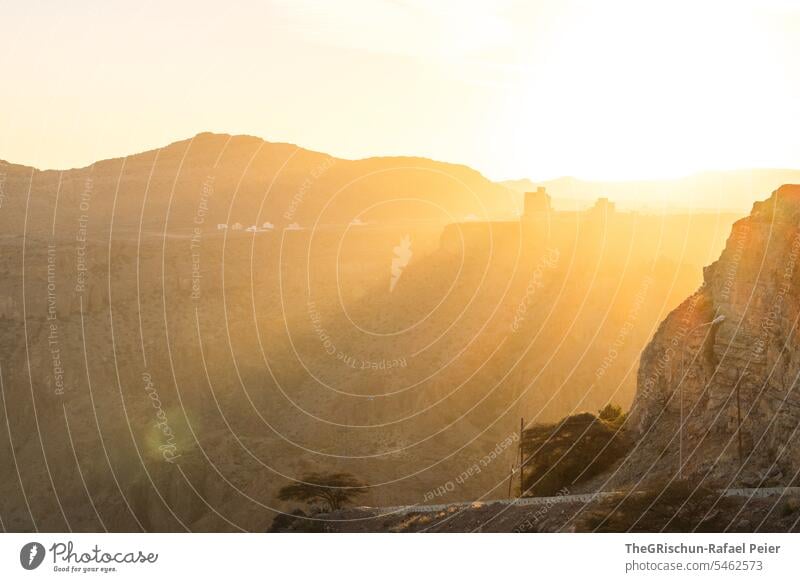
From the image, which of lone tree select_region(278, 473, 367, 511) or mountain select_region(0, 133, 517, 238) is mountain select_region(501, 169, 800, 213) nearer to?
mountain select_region(0, 133, 517, 238)

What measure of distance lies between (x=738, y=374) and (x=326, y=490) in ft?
86.5

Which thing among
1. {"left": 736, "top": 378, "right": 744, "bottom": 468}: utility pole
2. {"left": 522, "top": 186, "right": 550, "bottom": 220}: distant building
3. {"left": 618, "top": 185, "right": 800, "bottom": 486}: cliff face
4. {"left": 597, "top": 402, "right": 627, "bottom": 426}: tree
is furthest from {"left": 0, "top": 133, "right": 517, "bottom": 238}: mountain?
{"left": 736, "top": 378, "right": 744, "bottom": 468}: utility pole

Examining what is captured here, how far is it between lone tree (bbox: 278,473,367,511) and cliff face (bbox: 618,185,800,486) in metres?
18.3

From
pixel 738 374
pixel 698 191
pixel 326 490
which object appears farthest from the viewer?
pixel 698 191

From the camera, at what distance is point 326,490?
2360 inches

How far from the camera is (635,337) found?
75000 mm

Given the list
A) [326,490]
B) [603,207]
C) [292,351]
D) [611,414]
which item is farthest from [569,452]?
[292,351]

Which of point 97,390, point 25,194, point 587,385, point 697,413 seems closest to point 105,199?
point 25,194

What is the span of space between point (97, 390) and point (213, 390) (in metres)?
9.22

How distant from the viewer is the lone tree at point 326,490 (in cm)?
5956

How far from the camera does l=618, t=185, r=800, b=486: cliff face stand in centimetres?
3975

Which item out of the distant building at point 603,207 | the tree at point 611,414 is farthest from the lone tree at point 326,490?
the distant building at point 603,207

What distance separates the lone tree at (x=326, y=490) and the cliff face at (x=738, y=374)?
18346 millimetres

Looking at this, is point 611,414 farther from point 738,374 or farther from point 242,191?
point 242,191
